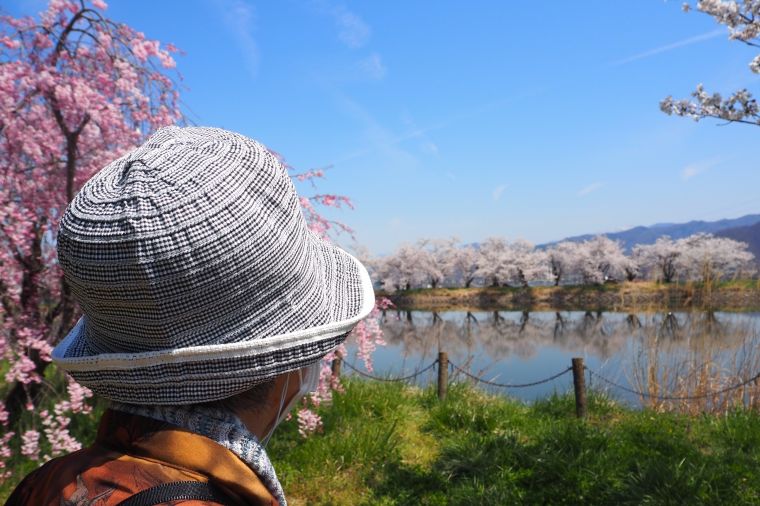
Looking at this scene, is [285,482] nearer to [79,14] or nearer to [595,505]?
[595,505]

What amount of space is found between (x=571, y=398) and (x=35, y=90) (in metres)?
7.12

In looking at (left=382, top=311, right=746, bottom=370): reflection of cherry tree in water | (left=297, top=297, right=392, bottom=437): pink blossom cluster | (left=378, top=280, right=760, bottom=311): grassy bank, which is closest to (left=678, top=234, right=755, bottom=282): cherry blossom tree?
(left=378, top=280, right=760, bottom=311): grassy bank

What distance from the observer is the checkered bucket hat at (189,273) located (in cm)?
75

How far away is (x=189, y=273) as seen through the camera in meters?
0.75

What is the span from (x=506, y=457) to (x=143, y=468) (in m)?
4.23

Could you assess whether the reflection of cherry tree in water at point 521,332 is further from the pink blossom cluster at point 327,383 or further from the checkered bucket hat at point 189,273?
the checkered bucket hat at point 189,273

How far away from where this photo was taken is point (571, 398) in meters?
6.66

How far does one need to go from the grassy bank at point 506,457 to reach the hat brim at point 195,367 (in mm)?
3411

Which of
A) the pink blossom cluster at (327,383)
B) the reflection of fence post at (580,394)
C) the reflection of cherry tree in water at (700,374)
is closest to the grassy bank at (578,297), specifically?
the reflection of cherry tree in water at (700,374)

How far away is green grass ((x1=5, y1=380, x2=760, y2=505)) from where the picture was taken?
372cm

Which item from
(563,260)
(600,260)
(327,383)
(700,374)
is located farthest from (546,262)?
(327,383)

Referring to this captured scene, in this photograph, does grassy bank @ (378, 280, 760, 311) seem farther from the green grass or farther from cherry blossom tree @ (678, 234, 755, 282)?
the green grass

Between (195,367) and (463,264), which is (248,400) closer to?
(195,367)

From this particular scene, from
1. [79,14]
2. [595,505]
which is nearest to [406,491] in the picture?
[595,505]
